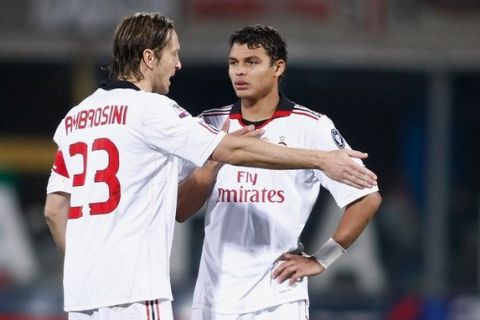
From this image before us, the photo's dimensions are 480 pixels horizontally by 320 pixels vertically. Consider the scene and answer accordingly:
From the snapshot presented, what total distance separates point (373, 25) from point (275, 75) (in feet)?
20.3

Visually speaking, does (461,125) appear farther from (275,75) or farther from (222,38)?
(275,75)

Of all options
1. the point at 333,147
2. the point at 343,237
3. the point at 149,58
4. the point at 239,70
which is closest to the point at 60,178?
the point at 149,58

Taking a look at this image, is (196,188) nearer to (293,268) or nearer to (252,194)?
(252,194)

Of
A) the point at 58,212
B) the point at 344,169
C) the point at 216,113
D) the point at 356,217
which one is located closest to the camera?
the point at 344,169

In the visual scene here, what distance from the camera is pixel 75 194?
5500 millimetres

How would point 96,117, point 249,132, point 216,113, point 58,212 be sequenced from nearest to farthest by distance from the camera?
point 96,117
point 249,132
point 58,212
point 216,113

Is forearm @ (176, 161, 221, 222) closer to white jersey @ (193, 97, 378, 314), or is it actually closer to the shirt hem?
white jersey @ (193, 97, 378, 314)

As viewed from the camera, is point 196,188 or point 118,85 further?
point 196,188

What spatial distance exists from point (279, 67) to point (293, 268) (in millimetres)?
921

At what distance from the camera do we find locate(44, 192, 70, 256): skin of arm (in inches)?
233

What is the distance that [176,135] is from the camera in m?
5.38

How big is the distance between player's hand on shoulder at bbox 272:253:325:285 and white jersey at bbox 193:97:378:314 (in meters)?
0.04

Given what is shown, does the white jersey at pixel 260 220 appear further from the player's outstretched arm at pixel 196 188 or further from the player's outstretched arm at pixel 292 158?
the player's outstretched arm at pixel 292 158

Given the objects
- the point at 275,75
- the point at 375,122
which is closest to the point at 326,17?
the point at 375,122
